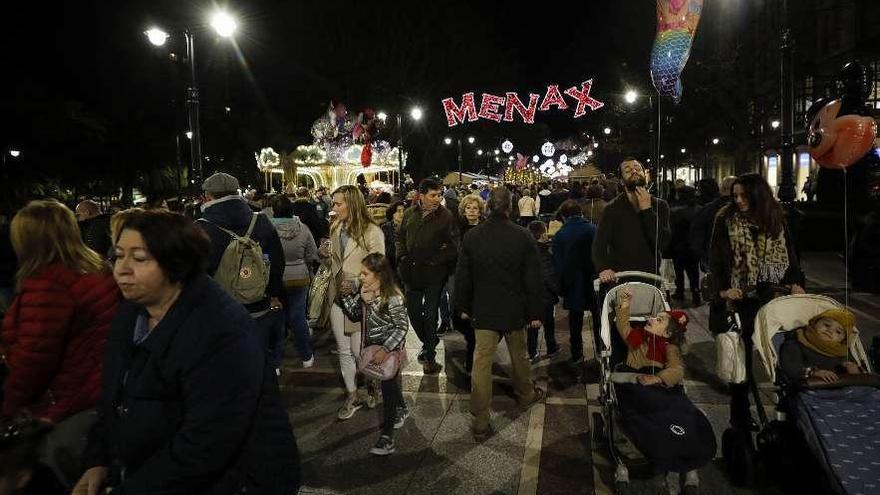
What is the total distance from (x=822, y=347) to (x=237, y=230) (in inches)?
172

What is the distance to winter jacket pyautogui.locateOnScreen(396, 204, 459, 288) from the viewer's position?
6.75m

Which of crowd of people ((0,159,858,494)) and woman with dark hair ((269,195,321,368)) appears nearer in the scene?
crowd of people ((0,159,858,494))

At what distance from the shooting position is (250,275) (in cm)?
513

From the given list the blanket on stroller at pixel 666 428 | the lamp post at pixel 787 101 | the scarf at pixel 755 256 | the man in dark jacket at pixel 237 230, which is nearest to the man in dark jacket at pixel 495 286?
the blanket on stroller at pixel 666 428

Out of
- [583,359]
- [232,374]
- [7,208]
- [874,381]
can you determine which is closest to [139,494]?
[232,374]

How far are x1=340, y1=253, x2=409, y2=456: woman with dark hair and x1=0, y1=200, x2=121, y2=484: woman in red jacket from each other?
2091 mm

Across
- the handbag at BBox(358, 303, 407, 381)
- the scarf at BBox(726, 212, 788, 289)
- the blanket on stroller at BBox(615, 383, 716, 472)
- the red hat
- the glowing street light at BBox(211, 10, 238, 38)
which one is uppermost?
the glowing street light at BBox(211, 10, 238, 38)

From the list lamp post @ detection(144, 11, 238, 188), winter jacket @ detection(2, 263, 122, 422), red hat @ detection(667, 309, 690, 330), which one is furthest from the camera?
lamp post @ detection(144, 11, 238, 188)

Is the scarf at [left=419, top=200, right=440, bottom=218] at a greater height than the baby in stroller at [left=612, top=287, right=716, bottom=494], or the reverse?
the scarf at [left=419, top=200, right=440, bottom=218]

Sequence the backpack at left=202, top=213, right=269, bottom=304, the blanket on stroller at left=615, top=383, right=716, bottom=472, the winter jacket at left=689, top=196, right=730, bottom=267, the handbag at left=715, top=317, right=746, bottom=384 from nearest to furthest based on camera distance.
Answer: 1. the blanket on stroller at left=615, top=383, right=716, bottom=472
2. the handbag at left=715, top=317, right=746, bottom=384
3. the backpack at left=202, top=213, right=269, bottom=304
4. the winter jacket at left=689, top=196, right=730, bottom=267

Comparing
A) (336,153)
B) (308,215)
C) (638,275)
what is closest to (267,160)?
(336,153)

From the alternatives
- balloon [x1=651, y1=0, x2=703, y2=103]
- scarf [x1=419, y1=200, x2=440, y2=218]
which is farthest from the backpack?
balloon [x1=651, y1=0, x2=703, y2=103]

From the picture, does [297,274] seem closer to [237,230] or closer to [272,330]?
[272,330]

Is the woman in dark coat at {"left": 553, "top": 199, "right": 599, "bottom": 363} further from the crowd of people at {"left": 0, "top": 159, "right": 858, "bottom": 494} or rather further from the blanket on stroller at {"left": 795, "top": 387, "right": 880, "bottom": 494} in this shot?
the blanket on stroller at {"left": 795, "top": 387, "right": 880, "bottom": 494}
